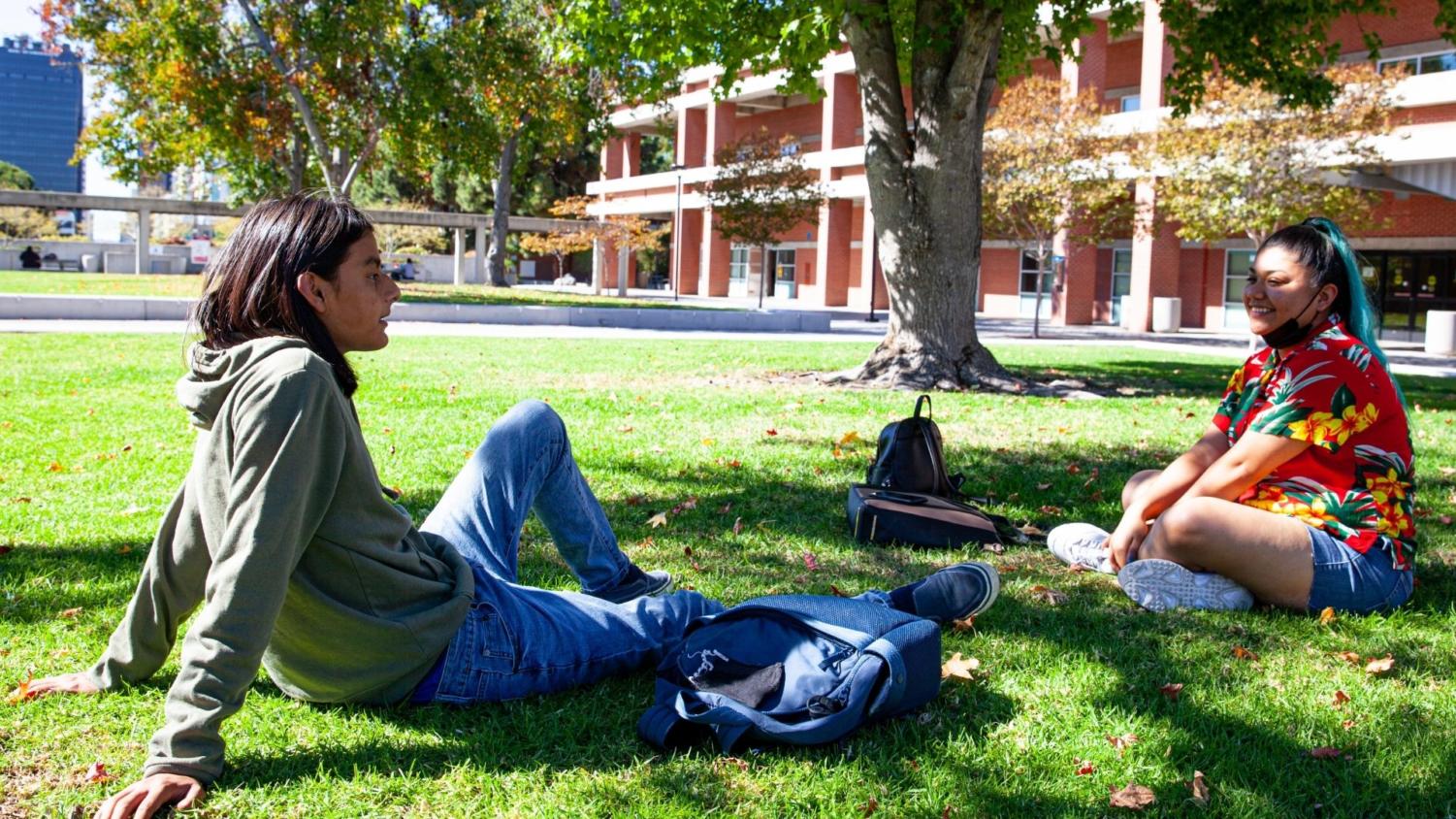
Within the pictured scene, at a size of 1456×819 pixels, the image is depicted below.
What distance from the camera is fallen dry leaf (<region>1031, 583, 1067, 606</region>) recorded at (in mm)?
4273

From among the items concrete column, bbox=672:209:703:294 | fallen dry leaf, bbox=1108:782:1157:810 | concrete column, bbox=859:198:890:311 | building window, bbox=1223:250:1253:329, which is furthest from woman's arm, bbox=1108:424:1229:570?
concrete column, bbox=672:209:703:294

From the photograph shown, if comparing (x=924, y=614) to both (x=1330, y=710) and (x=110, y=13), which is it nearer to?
(x=1330, y=710)

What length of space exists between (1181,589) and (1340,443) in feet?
2.36

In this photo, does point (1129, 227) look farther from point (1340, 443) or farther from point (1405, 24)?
point (1340, 443)

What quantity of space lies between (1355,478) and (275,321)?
137 inches

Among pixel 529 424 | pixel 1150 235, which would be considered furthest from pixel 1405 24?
pixel 529 424

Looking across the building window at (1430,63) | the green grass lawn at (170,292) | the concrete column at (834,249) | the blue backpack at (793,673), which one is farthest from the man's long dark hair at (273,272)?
the concrete column at (834,249)

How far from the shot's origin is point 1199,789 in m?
2.72

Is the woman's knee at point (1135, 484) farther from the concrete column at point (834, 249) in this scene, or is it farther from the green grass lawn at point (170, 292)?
the concrete column at point (834, 249)

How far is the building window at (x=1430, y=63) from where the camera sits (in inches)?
1121

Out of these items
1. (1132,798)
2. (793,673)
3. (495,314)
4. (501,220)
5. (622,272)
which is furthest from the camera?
(622,272)

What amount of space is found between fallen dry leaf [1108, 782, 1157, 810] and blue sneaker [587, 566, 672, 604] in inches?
60.5

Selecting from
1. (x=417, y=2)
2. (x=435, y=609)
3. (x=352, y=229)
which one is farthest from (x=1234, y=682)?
(x=417, y=2)

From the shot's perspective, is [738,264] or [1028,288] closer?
[1028,288]
